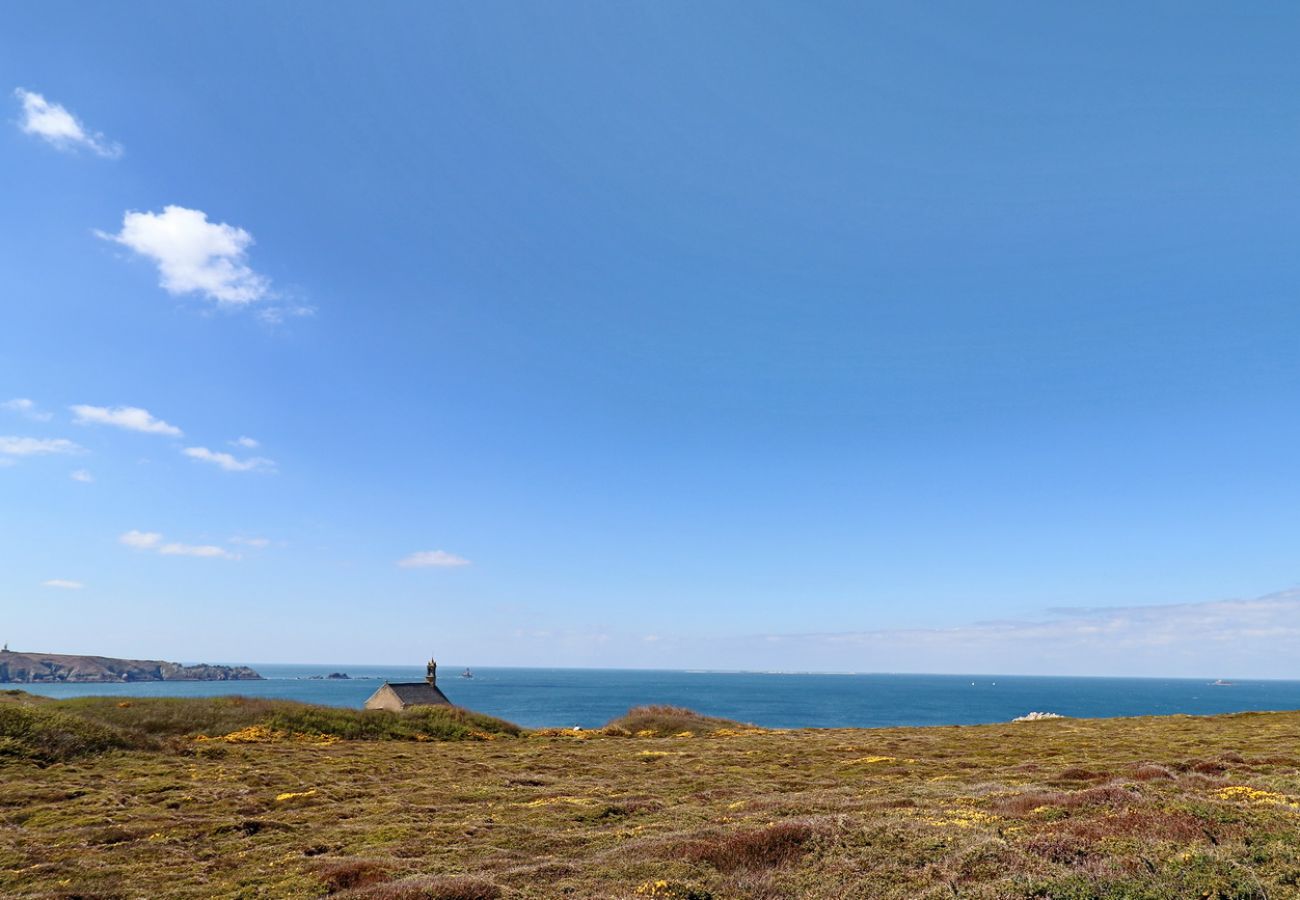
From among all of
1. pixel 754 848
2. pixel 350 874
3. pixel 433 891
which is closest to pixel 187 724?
pixel 350 874

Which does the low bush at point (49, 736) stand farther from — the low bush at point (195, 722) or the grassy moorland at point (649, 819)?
the grassy moorland at point (649, 819)

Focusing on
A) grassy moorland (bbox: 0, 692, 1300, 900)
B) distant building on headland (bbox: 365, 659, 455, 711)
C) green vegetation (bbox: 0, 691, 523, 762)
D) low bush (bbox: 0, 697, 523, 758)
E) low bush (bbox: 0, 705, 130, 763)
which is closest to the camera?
grassy moorland (bbox: 0, 692, 1300, 900)

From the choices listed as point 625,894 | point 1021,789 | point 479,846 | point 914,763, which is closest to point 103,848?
point 479,846

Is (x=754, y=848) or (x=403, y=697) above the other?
(x=754, y=848)

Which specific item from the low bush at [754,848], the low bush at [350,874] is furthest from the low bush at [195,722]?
the low bush at [754,848]

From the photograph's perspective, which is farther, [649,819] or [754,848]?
[649,819]

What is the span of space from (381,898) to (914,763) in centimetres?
3222

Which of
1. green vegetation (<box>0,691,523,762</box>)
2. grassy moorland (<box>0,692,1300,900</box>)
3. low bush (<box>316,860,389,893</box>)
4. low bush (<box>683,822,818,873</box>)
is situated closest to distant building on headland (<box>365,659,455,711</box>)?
green vegetation (<box>0,691,523,762</box>)

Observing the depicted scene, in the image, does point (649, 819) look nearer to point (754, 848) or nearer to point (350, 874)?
point (754, 848)

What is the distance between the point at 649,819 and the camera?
22.0 metres

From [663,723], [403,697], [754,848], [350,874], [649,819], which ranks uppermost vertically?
[754,848]

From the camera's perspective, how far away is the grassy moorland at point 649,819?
527 inches

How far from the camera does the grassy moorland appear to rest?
13398 mm

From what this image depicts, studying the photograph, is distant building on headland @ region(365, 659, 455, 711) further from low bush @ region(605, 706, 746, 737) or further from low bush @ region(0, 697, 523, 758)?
low bush @ region(605, 706, 746, 737)
